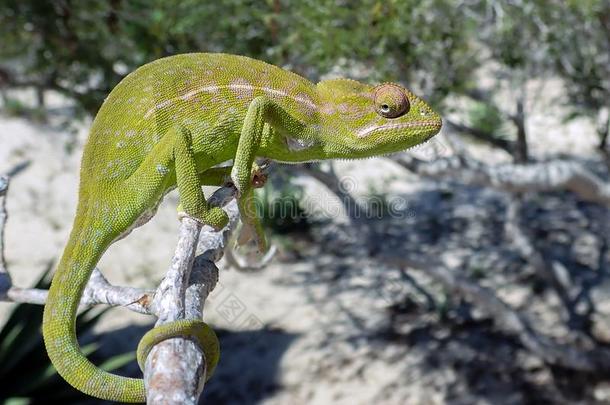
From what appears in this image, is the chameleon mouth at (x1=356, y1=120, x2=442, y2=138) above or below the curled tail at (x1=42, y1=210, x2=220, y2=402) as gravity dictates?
above

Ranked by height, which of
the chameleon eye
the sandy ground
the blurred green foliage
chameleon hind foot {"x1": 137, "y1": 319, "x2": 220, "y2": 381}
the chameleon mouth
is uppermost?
the chameleon eye

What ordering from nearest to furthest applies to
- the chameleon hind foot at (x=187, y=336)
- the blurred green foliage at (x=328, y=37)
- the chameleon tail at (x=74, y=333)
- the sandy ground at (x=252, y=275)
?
the chameleon hind foot at (x=187, y=336)
the chameleon tail at (x=74, y=333)
the blurred green foliage at (x=328, y=37)
the sandy ground at (x=252, y=275)

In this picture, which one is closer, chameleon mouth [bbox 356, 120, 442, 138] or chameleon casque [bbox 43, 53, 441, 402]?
chameleon casque [bbox 43, 53, 441, 402]

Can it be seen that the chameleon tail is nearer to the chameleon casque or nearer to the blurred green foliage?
the chameleon casque

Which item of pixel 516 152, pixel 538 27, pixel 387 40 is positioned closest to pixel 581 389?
pixel 516 152

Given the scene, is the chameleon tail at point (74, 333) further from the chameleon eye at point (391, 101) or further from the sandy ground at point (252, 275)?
the sandy ground at point (252, 275)

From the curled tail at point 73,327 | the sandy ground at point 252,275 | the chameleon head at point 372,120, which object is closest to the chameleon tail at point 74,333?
the curled tail at point 73,327

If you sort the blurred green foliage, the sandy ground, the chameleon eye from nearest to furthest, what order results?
the chameleon eye, the blurred green foliage, the sandy ground

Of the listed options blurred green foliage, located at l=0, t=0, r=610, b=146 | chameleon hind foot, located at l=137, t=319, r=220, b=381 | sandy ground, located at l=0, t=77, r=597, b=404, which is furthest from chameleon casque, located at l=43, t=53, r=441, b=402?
sandy ground, located at l=0, t=77, r=597, b=404
